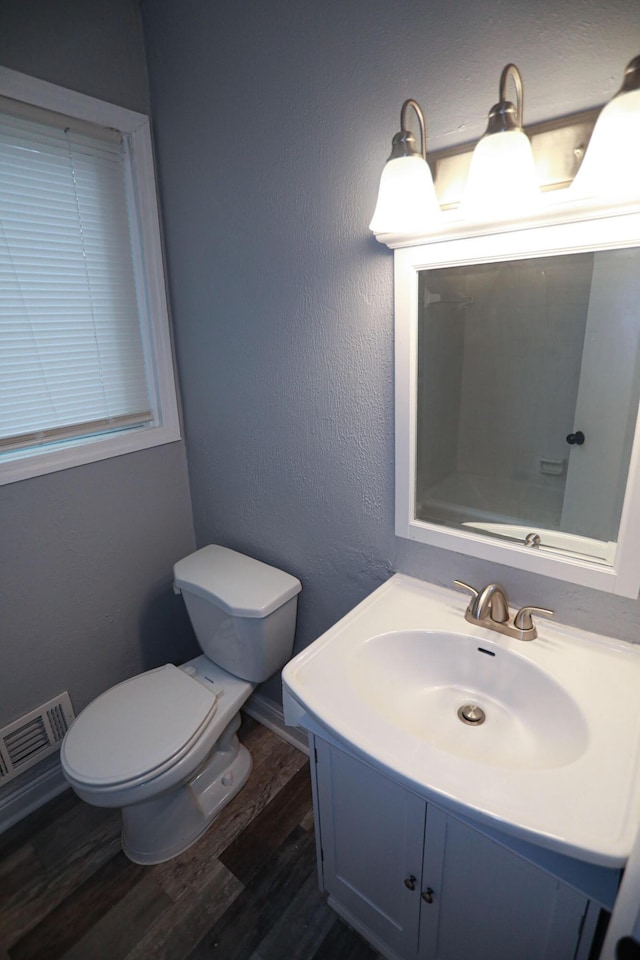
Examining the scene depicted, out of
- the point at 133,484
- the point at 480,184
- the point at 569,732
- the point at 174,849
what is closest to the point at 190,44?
the point at 480,184

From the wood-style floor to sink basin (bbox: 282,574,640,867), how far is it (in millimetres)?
693

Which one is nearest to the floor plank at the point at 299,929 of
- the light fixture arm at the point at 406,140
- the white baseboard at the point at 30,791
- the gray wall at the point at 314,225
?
the gray wall at the point at 314,225

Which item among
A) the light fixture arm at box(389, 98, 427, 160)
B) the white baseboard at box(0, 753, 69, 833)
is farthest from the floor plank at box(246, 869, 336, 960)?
the light fixture arm at box(389, 98, 427, 160)

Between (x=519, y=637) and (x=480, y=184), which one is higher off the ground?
(x=480, y=184)

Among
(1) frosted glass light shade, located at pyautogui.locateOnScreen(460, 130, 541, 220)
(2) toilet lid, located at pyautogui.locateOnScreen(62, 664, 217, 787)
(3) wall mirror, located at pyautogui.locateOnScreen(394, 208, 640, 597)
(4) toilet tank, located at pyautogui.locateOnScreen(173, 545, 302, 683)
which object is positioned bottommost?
(2) toilet lid, located at pyautogui.locateOnScreen(62, 664, 217, 787)

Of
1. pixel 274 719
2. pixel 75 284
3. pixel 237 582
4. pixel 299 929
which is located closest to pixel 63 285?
pixel 75 284

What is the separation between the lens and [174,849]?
1467 mm

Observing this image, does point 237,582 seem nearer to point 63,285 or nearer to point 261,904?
point 261,904

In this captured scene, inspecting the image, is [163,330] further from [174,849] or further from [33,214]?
[174,849]

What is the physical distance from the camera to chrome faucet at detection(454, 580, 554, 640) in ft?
3.45

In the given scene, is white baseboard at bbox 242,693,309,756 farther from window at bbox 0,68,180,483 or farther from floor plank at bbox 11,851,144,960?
window at bbox 0,68,180,483

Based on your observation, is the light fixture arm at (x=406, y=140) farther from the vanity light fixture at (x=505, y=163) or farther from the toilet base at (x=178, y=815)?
the toilet base at (x=178, y=815)

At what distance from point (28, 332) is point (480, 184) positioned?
1.29 metres

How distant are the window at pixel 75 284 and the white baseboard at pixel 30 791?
101 cm
